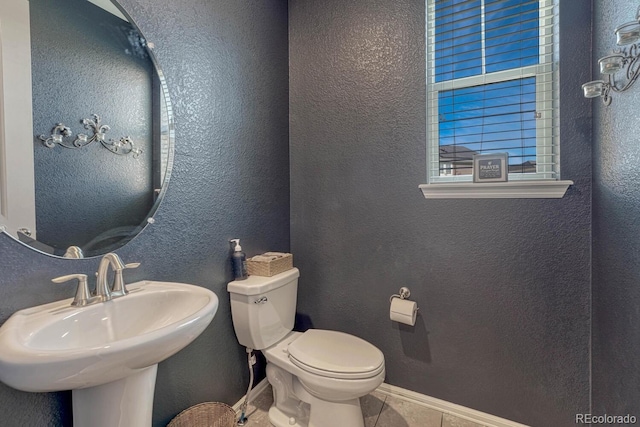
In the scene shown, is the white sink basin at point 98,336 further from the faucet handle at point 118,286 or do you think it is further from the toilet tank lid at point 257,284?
the toilet tank lid at point 257,284

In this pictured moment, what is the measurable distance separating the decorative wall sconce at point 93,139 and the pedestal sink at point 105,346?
1.66 ft

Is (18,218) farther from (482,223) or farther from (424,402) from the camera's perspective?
(424,402)

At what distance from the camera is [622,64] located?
0.97m

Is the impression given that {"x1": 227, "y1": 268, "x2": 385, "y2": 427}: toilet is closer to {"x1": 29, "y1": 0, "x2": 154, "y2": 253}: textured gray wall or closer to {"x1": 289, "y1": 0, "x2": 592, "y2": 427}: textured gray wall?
{"x1": 289, "y1": 0, "x2": 592, "y2": 427}: textured gray wall

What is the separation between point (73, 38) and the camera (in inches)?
39.4

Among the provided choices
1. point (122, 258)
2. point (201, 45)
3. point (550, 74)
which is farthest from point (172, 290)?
point (550, 74)

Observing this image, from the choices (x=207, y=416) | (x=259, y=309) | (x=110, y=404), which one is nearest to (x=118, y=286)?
(x=110, y=404)

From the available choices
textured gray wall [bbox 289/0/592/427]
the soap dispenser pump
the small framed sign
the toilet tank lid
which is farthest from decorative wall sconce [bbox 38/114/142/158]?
the small framed sign

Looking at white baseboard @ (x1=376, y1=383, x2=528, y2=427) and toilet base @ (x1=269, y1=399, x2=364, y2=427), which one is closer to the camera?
toilet base @ (x1=269, y1=399, x2=364, y2=427)

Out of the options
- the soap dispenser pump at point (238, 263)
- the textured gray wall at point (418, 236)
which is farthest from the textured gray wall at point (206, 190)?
the textured gray wall at point (418, 236)

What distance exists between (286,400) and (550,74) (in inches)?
83.9

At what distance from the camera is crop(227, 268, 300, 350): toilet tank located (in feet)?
→ 4.85

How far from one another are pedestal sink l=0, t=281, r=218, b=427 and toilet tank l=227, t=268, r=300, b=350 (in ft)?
1.36

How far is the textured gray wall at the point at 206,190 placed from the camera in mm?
914
